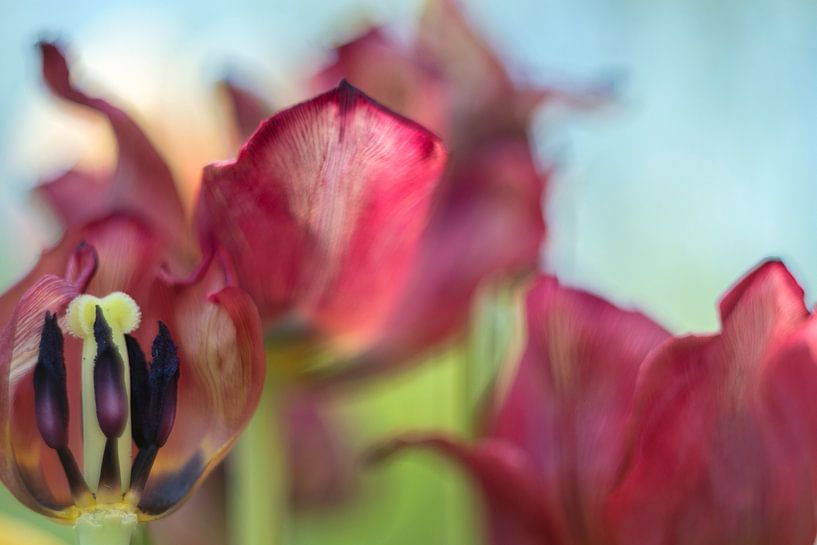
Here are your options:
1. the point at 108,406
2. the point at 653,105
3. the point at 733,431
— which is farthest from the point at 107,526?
the point at 653,105

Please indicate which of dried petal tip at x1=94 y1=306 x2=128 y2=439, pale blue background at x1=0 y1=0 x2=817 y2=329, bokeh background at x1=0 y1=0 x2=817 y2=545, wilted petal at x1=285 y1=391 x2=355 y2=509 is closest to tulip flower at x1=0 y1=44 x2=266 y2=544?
dried petal tip at x1=94 y1=306 x2=128 y2=439

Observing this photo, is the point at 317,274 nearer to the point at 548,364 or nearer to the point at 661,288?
the point at 548,364

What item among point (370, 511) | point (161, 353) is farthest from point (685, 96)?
point (161, 353)

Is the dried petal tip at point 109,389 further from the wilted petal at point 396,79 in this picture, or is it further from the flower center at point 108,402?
the wilted petal at point 396,79

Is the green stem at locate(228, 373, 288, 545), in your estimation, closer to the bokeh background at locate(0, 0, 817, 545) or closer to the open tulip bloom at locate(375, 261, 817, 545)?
the open tulip bloom at locate(375, 261, 817, 545)

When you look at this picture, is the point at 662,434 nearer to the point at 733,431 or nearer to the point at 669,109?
the point at 733,431

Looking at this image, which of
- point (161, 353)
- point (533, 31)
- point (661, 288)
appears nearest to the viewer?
point (161, 353)
